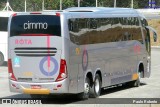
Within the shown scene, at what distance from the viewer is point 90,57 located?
19.4 metres

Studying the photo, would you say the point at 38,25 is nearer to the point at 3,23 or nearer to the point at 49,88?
the point at 49,88

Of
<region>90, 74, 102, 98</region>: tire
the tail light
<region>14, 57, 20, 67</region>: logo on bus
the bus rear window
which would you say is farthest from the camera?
<region>90, 74, 102, 98</region>: tire

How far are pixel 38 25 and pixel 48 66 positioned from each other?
1.28 meters

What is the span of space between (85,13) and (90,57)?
1474mm

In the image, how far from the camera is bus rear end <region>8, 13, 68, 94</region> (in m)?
17.5

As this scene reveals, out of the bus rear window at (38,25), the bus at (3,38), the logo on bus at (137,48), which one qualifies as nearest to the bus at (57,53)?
the bus rear window at (38,25)

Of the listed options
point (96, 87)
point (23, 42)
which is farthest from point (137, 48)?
point (23, 42)

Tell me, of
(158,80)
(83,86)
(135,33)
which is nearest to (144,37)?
(135,33)

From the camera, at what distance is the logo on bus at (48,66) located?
17578mm

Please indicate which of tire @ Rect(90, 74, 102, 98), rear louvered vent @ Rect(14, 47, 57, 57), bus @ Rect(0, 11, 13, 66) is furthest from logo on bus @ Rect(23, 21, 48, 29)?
bus @ Rect(0, 11, 13, 66)

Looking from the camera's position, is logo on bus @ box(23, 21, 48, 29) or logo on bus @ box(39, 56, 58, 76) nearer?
logo on bus @ box(39, 56, 58, 76)

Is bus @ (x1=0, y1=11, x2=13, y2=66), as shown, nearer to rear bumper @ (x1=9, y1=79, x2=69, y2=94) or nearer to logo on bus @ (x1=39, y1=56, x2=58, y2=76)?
rear bumper @ (x1=9, y1=79, x2=69, y2=94)

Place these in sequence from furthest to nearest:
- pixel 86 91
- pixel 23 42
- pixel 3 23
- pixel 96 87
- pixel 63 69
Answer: pixel 3 23, pixel 96 87, pixel 86 91, pixel 23 42, pixel 63 69

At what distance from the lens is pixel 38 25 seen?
58.1 feet
